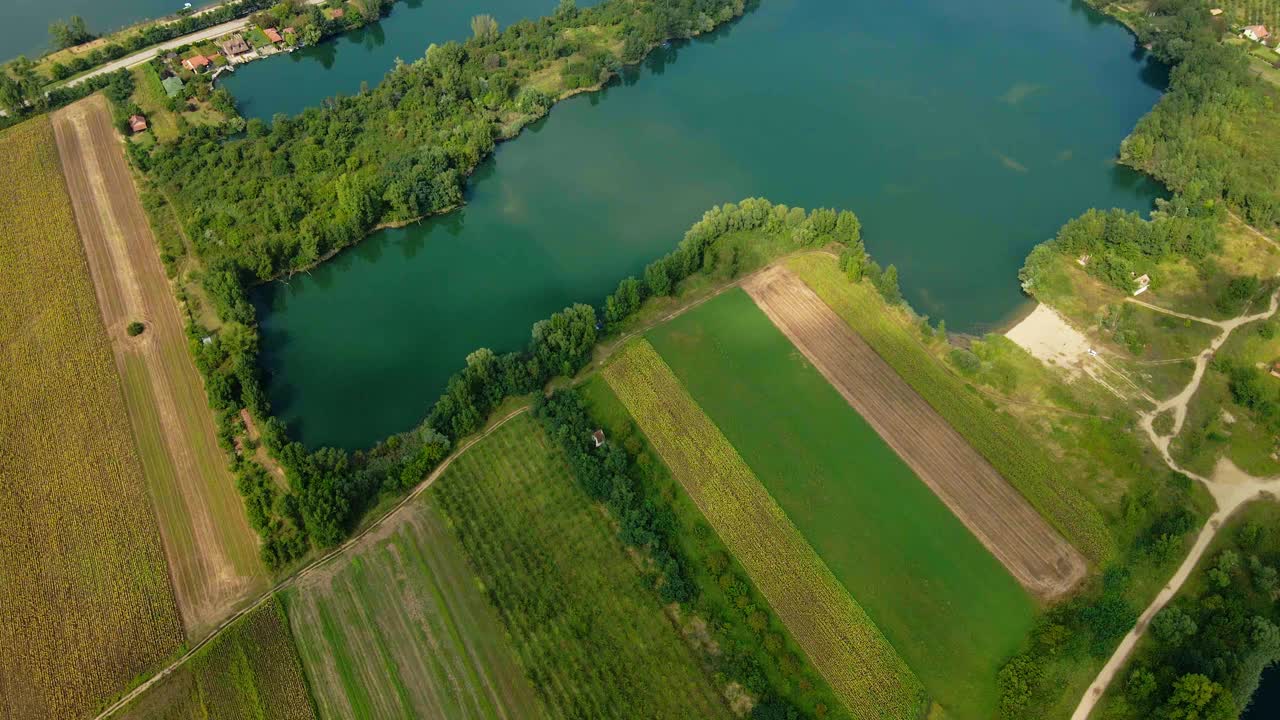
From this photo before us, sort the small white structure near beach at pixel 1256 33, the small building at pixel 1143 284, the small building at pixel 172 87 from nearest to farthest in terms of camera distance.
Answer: the small building at pixel 1143 284, the small building at pixel 172 87, the small white structure near beach at pixel 1256 33

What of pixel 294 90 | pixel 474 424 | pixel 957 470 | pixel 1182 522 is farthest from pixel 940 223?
pixel 294 90

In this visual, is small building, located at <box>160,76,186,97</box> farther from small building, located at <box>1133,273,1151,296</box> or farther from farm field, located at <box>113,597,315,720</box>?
small building, located at <box>1133,273,1151,296</box>

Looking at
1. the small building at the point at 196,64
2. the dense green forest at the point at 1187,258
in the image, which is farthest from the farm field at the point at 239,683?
the small building at the point at 196,64

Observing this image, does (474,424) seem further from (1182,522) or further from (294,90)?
(294,90)

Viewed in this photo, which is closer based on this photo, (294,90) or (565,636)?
(565,636)

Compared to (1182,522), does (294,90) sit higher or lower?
higher

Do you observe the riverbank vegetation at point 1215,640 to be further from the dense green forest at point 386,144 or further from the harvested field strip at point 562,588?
the dense green forest at point 386,144

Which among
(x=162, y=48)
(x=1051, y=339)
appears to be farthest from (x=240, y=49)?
(x=1051, y=339)
